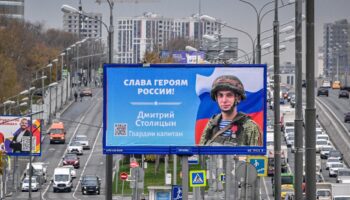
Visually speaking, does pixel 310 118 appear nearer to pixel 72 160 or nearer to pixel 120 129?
pixel 120 129

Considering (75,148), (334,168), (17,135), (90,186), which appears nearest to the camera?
(17,135)

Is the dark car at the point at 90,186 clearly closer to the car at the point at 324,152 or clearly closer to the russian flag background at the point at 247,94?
the car at the point at 324,152

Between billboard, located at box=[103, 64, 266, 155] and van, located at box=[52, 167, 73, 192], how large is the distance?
137ft

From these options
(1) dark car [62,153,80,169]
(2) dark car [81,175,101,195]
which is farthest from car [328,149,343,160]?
(2) dark car [81,175,101,195]

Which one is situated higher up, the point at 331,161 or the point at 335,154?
the point at 335,154

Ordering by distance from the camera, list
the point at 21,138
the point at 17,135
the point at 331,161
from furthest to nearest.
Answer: the point at 331,161 < the point at 17,135 < the point at 21,138

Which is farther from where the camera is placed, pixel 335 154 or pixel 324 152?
pixel 324 152

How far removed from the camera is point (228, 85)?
1246 inches

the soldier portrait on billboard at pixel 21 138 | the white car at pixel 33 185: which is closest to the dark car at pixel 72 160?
the white car at pixel 33 185

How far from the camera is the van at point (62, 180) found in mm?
72750

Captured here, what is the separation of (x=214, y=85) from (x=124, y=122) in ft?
7.38

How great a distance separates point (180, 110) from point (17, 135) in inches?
1502

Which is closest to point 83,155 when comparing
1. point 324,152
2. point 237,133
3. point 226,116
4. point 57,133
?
point 57,133

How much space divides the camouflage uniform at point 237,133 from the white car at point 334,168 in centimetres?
4319
